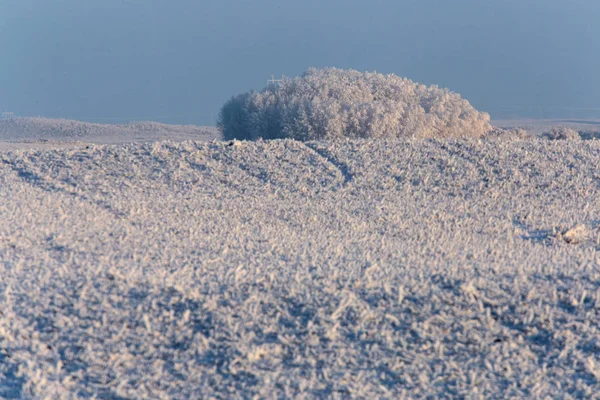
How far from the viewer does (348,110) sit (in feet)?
35.0

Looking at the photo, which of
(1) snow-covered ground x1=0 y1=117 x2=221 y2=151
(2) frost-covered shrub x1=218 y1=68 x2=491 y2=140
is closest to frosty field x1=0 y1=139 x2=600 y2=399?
(2) frost-covered shrub x1=218 y1=68 x2=491 y2=140

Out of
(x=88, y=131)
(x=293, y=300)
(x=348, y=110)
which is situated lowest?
(x=293, y=300)

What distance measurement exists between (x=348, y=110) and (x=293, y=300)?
27.2 ft

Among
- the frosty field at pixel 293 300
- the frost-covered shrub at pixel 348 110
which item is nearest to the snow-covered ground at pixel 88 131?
the frost-covered shrub at pixel 348 110

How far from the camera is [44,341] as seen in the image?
2.42 m

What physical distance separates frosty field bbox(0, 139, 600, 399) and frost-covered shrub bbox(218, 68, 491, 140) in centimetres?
588

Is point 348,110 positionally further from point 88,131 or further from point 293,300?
point 88,131

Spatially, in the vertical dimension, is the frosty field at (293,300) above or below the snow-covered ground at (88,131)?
below

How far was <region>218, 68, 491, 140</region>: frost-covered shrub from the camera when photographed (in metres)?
10.5

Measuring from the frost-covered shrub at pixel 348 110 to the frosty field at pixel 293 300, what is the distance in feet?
19.3

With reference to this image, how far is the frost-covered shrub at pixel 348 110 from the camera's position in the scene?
10.5 meters

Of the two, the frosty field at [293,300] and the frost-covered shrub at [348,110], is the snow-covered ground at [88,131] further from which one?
the frosty field at [293,300]

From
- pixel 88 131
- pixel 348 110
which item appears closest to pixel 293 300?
pixel 348 110

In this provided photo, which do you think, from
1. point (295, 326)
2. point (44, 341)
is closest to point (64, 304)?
point (44, 341)
